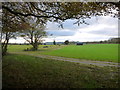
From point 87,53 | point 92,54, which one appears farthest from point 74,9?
point 87,53

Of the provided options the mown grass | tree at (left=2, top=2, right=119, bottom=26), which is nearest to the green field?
the mown grass

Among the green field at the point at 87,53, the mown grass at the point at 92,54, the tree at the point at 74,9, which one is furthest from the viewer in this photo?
the green field at the point at 87,53

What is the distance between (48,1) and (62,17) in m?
1.26

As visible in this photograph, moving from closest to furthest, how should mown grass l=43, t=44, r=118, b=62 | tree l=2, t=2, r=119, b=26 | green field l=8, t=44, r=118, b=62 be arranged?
tree l=2, t=2, r=119, b=26 → mown grass l=43, t=44, r=118, b=62 → green field l=8, t=44, r=118, b=62

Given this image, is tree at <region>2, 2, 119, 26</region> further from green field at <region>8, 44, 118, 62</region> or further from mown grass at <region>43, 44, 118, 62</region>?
mown grass at <region>43, 44, 118, 62</region>

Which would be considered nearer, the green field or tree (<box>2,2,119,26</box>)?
tree (<box>2,2,119,26</box>)

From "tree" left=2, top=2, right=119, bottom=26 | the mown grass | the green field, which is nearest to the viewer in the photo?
"tree" left=2, top=2, right=119, bottom=26

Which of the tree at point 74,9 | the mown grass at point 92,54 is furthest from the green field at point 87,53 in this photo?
the tree at point 74,9

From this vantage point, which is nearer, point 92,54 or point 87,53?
point 92,54

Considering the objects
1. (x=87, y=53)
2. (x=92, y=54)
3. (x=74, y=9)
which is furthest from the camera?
(x=87, y=53)

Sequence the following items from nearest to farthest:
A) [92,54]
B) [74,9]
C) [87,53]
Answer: [74,9] → [92,54] → [87,53]

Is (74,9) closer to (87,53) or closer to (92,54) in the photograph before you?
(92,54)

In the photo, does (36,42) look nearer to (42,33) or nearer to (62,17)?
(42,33)

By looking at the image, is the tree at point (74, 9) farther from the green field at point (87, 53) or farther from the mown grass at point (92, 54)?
the mown grass at point (92, 54)
